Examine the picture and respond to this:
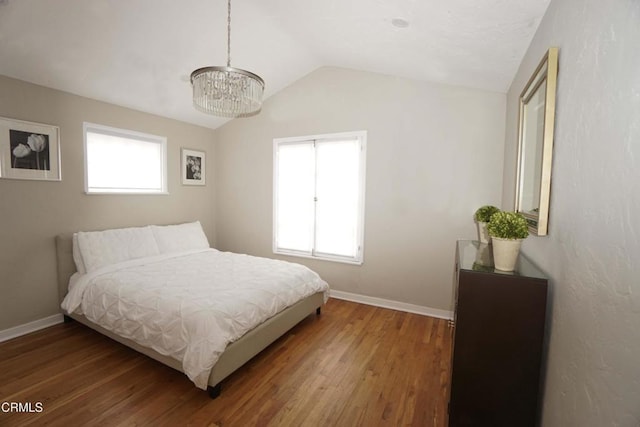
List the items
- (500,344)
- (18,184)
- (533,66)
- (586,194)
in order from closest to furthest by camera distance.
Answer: (586,194) → (500,344) → (533,66) → (18,184)

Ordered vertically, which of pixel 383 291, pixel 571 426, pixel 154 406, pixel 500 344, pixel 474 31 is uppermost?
pixel 474 31

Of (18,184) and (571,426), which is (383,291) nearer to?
(571,426)

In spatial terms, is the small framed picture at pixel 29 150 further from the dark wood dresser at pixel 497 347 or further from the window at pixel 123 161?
the dark wood dresser at pixel 497 347

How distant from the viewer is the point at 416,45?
7.82 ft

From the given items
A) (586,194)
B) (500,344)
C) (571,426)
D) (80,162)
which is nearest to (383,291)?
(500,344)

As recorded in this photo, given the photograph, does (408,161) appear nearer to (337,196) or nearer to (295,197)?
(337,196)

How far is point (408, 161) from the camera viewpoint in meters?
3.24

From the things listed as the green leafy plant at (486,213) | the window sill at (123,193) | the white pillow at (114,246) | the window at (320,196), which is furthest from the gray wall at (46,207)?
the green leafy plant at (486,213)

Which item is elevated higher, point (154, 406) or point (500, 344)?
point (500, 344)

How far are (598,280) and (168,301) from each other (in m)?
2.37

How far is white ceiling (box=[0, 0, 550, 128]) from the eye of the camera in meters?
1.94

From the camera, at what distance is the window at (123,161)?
3188mm

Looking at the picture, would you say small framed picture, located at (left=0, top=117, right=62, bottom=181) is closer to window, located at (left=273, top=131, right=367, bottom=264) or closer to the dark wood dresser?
window, located at (left=273, top=131, right=367, bottom=264)

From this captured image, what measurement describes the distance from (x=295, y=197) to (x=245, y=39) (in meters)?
1.93
